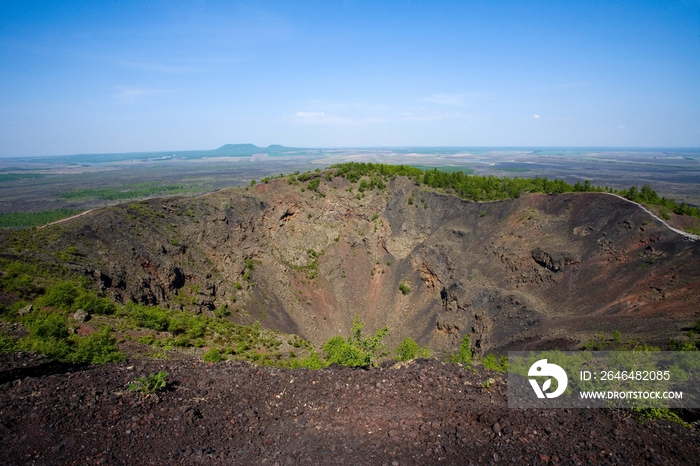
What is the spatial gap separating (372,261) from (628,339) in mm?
32028

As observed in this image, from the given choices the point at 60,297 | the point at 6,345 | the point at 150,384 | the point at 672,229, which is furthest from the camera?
the point at 672,229

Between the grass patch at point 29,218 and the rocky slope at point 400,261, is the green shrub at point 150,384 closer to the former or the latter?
the rocky slope at point 400,261

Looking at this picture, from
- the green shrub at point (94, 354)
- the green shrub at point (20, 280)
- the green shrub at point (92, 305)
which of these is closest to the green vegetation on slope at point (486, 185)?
the green shrub at point (92, 305)

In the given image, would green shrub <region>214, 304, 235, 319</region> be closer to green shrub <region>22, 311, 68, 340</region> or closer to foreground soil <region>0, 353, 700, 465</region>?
green shrub <region>22, 311, 68, 340</region>

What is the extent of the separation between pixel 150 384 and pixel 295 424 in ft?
19.0

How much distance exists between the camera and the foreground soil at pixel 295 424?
1092 cm

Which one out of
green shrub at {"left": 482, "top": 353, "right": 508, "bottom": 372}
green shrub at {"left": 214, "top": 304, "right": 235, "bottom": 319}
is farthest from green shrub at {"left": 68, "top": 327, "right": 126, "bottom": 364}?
green shrub at {"left": 214, "top": 304, "right": 235, "bottom": 319}

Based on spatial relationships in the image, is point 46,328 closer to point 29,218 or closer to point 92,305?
point 92,305

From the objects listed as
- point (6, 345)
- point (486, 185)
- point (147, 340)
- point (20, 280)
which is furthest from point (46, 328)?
point (486, 185)

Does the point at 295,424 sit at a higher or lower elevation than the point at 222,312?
higher

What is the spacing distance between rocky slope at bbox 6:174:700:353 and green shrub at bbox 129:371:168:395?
2232cm

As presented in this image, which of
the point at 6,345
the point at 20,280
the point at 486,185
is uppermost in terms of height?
the point at 486,185

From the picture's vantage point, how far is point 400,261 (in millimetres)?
52938

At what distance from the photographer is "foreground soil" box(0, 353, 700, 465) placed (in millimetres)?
10922
